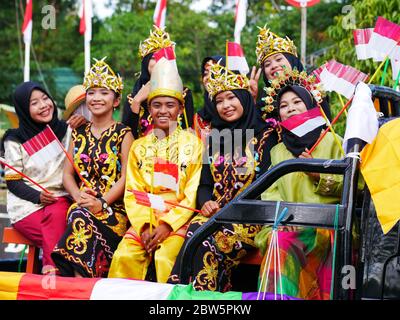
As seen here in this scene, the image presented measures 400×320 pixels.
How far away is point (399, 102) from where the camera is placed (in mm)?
4402

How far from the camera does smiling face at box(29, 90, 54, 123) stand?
5324 mm

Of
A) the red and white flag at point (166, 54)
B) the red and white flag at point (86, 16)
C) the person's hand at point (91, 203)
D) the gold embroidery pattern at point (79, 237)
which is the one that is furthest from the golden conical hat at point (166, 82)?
the red and white flag at point (86, 16)

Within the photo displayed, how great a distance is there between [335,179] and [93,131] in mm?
1831

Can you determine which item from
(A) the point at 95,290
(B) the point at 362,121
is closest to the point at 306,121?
(B) the point at 362,121

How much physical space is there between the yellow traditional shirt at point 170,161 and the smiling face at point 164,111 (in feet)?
0.24

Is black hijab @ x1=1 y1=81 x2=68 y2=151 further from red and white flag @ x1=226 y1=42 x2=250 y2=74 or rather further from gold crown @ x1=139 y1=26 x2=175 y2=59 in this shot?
red and white flag @ x1=226 y1=42 x2=250 y2=74

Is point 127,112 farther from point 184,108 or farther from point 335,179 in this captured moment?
point 335,179

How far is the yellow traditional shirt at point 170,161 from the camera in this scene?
450cm

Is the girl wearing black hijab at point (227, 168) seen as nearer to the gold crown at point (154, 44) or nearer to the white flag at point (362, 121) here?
the gold crown at point (154, 44)

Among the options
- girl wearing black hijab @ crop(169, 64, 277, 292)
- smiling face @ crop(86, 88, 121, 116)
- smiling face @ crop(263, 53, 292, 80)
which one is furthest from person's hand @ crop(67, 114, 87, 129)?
smiling face @ crop(263, 53, 292, 80)

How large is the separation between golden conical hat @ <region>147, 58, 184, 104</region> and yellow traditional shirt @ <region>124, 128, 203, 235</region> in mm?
233
